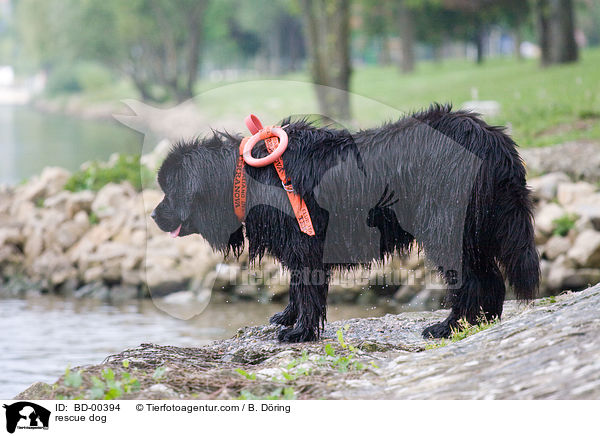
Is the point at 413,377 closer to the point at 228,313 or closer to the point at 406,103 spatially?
the point at 228,313

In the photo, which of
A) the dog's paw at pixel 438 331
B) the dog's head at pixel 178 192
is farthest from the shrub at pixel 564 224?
the dog's head at pixel 178 192

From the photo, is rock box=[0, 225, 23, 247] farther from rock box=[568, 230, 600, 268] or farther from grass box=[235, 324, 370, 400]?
grass box=[235, 324, 370, 400]

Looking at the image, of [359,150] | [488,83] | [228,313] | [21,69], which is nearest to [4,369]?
[228,313]

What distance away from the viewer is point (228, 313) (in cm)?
969

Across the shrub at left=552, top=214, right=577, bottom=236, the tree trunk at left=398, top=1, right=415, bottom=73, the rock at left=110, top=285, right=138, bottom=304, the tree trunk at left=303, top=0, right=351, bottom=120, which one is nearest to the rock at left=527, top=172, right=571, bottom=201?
the shrub at left=552, top=214, right=577, bottom=236

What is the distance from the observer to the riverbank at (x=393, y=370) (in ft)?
12.7

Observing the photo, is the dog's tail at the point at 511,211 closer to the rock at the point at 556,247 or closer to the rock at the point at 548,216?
the rock at the point at 556,247

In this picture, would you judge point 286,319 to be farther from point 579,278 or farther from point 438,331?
point 579,278

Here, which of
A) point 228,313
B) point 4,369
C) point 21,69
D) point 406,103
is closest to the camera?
point 4,369

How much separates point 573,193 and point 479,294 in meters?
5.88

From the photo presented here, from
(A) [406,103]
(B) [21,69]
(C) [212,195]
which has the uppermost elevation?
(B) [21,69]

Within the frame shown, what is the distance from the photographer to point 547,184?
10.9m
